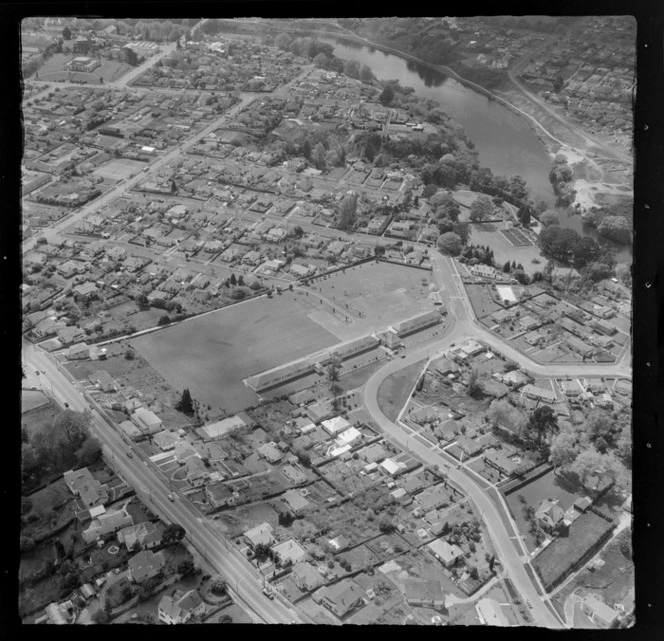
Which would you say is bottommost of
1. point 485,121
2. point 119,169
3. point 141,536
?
point 141,536

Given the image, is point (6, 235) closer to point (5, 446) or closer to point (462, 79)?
point (5, 446)

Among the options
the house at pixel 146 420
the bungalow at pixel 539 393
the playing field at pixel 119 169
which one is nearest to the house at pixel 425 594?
the bungalow at pixel 539 393

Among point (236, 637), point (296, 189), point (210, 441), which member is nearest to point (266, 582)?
point (236, 637)

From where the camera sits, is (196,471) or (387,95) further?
(387,95)

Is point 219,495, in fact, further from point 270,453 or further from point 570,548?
point 570,548

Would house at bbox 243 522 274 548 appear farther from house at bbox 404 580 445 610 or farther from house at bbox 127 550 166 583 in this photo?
house at bbox 404 580 445 610

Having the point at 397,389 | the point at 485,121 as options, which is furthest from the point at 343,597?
the point at 485,121
